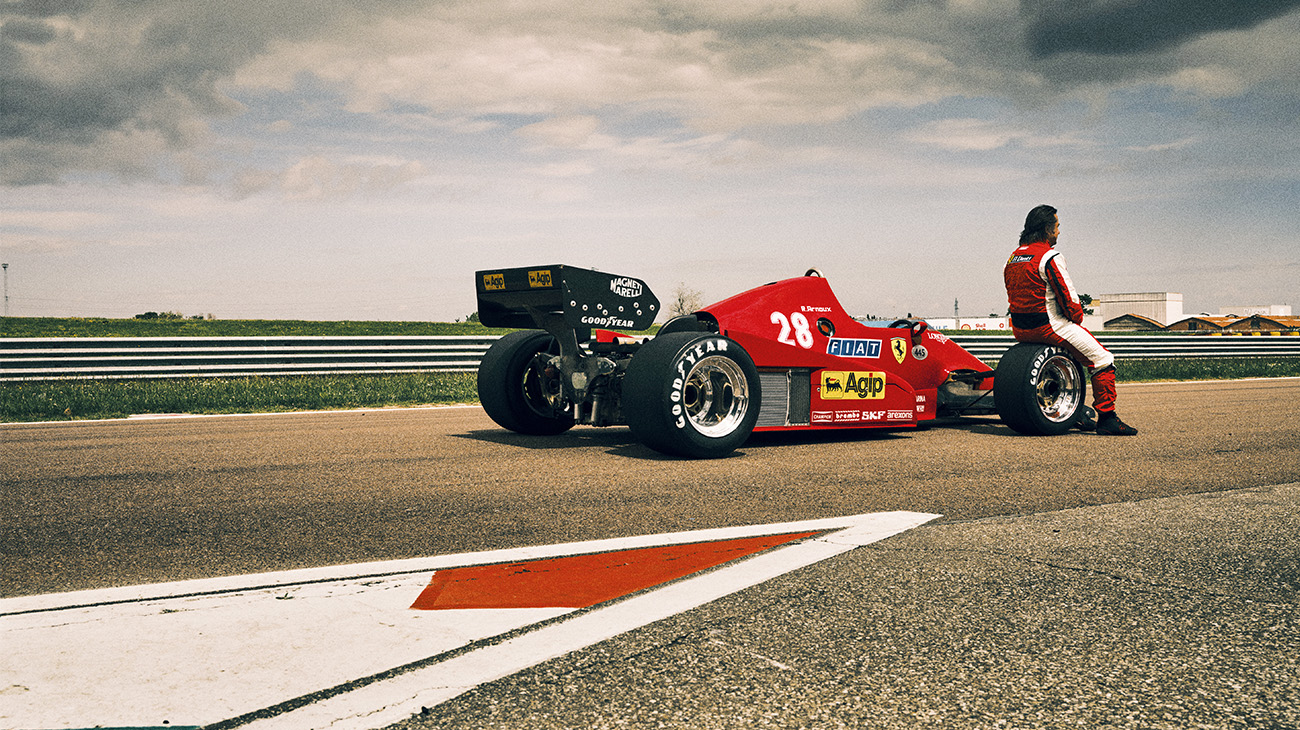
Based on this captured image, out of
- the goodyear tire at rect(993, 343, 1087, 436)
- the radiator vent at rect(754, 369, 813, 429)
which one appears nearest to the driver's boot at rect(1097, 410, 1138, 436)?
the goodyear tire at rect(993, 343, 1087, 436)

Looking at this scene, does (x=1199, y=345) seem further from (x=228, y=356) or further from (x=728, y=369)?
(x=228, y=356)

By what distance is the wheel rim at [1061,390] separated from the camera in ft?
25.9

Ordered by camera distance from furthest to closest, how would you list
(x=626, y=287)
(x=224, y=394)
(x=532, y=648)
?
(x=224, y=394) → (x=626, y=287) → (x=532, y=648)

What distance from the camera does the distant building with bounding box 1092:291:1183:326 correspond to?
9262 cm

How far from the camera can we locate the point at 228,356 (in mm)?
14281

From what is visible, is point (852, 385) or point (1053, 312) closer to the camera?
point (852, 385)

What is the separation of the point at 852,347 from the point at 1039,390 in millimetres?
1782

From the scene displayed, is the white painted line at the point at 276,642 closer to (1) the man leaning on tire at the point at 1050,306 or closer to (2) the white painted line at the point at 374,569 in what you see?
(2) the white painted line at the point at 374,569

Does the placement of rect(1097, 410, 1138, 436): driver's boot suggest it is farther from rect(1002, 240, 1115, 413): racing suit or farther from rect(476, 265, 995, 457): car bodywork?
rect(476, 265, 995, 457): car bodywork

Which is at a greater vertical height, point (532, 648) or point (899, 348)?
point (899, 348)

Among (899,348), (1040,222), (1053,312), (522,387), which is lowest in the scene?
(522,387)

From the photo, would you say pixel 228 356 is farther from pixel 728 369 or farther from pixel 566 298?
pixel 728 369

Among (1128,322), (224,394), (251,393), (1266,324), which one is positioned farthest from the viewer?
(1128,322)

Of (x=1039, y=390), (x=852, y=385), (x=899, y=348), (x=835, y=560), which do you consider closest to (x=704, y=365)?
A: (x=852, y=385)
